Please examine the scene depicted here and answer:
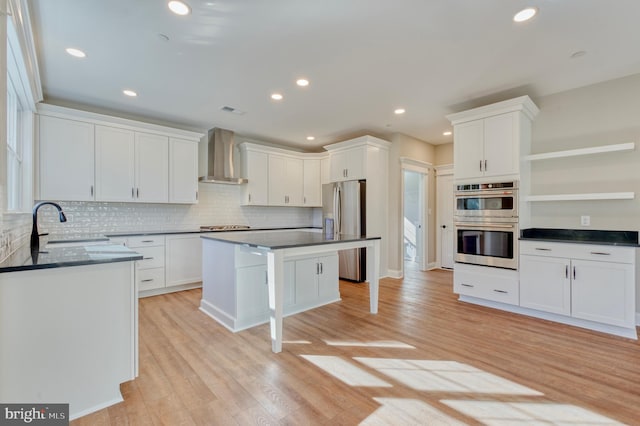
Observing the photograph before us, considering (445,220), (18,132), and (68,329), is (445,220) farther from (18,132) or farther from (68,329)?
(18,132)

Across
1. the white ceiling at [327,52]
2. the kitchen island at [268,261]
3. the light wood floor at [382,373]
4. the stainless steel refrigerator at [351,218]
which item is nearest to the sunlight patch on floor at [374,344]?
the light wood floor at [382,373]

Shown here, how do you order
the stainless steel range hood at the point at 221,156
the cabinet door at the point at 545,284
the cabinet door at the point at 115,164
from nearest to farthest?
1. the cabinet door at the point at 545,284
2. the cabinet door at the point at 115,164
3. the stainless steel range hood at the point at 221,156

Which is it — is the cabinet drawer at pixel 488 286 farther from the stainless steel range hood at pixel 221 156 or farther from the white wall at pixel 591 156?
the stainless steel range hood at pixel 221 156

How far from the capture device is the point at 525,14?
2.15 m

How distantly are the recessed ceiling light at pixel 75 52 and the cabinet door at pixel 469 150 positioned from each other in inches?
163

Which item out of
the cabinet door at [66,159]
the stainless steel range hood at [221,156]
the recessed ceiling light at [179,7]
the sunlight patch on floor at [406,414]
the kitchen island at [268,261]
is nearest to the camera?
the sunlight patch on floor at [406,414]

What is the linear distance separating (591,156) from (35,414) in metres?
5.08

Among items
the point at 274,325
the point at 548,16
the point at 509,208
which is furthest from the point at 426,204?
the point at 274,325

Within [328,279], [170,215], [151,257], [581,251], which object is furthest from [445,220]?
[151,257]

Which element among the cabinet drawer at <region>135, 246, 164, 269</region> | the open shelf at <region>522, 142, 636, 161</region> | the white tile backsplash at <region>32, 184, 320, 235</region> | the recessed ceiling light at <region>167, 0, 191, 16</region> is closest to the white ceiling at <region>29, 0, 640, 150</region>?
the recessed ceiling light at <region>167, 0, 191, 16</region>

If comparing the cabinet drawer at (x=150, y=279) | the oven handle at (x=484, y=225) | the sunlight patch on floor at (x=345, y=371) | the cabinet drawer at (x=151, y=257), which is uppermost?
the oven handle at (x=484, y=225)

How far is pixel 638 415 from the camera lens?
1.64m

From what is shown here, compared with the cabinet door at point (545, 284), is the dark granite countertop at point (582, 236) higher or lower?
higher

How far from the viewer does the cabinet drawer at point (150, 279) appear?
392cm
